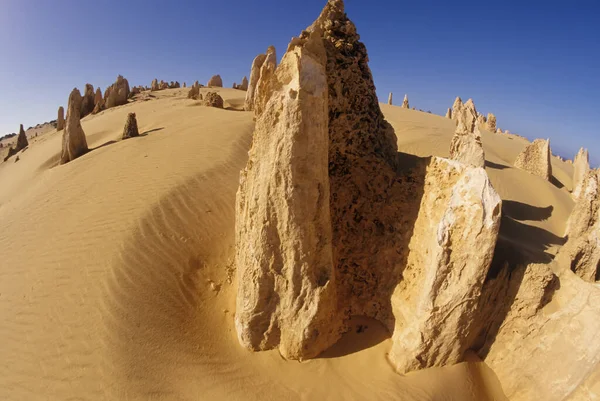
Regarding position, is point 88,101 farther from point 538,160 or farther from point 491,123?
point 491,123

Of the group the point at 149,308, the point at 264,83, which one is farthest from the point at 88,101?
the point at 264,83

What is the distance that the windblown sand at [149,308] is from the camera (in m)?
3.85

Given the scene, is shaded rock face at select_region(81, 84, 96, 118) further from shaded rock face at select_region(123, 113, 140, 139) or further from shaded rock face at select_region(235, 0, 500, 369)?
shaded rock face at select_region(235, 0, 500, 369)

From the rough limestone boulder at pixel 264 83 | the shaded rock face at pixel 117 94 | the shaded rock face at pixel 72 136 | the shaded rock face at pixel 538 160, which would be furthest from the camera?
the shaded rock face at pixel 117 94

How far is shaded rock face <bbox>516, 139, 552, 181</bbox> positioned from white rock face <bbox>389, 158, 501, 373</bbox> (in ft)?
45.1

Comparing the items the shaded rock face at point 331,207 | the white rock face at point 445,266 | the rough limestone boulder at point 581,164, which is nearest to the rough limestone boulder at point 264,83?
the shaded rock face at point 331,207

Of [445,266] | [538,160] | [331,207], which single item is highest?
[331,207]

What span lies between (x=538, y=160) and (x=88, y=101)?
1247 inches

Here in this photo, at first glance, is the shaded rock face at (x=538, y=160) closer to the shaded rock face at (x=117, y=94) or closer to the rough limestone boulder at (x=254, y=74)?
the rough limestone boulder at (x=254, y=74)

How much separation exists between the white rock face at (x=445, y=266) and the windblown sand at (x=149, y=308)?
0.30 m

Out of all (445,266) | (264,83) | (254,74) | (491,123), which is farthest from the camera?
(491,123)

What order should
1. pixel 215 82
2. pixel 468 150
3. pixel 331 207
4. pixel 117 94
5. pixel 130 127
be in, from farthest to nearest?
pixel 215 82 → pixel 117 94 → pixel 130 127 → pixel 468 150 → pixel 331 207

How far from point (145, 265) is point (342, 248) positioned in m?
3.49

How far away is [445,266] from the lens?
351 centimetres
